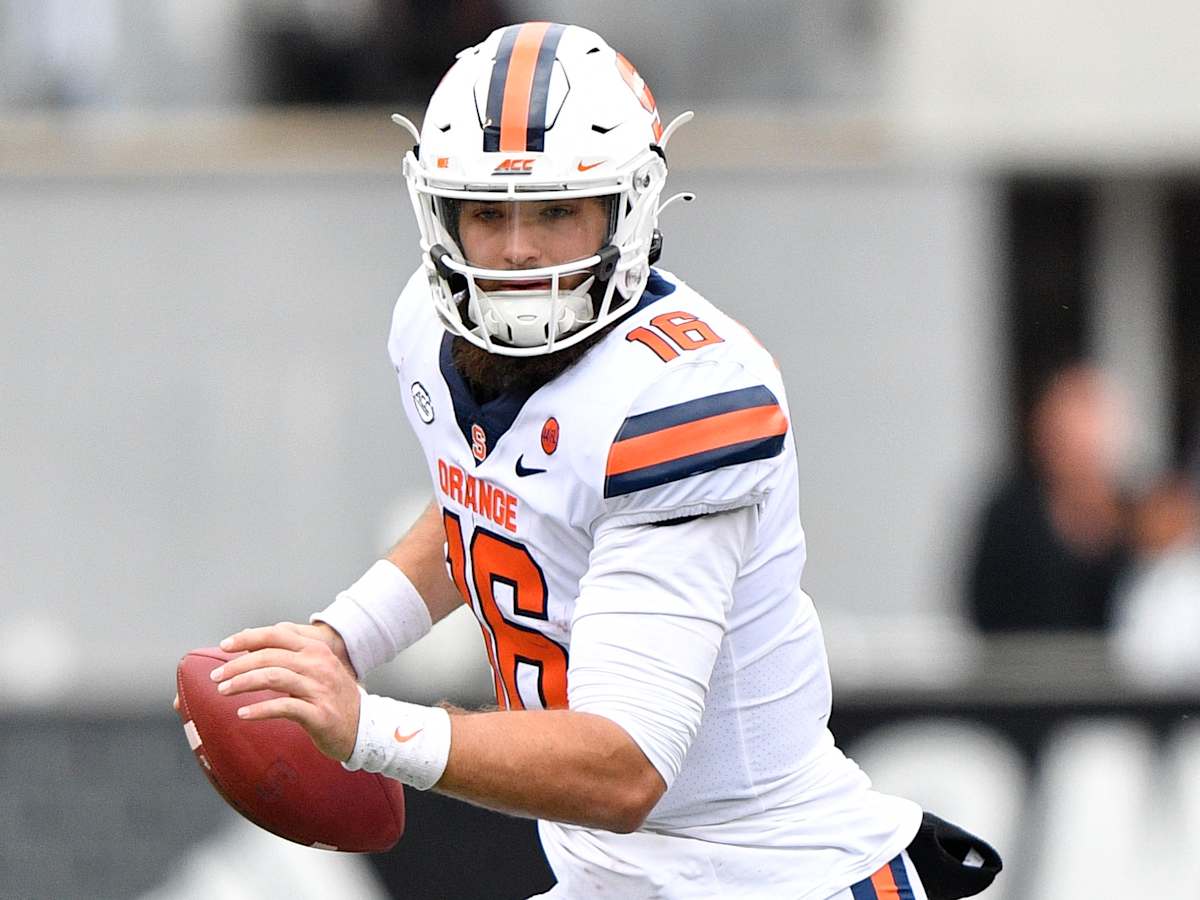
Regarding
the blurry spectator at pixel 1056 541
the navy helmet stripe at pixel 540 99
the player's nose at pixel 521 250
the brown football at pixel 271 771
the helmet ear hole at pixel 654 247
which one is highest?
the navy helmet stripe at pixel 540 99

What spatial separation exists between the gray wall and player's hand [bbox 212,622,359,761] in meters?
6.02

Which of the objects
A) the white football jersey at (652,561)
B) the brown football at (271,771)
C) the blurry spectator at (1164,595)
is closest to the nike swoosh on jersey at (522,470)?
the white football jersey at (652,561)

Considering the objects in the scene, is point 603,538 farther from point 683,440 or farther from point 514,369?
point 514,369

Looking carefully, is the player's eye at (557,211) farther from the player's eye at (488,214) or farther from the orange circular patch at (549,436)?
the orange circular patch at (549,436)

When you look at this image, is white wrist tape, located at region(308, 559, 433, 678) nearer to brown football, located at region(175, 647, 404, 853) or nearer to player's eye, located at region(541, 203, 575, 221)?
brown football, located at region(175, 647, 404, 853)

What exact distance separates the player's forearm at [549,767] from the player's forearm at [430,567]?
80 centimetres

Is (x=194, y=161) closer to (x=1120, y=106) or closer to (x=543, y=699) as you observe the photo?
(x=1120, y=106)

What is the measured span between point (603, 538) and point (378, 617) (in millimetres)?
724

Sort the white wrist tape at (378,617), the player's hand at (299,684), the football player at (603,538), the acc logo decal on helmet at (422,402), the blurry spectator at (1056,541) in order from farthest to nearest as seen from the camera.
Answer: the blurry spectator at (1056,541) < the white wrist tape at (378,617) < the acc logo decal on helmet at (422,402) < the football player at (603,538) < the player's hand at (299,684)

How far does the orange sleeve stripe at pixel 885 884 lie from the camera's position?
335cm

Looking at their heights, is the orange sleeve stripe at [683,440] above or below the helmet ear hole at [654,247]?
below

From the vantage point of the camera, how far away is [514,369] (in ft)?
10.8

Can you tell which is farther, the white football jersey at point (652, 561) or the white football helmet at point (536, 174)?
the white football helmet at point (536, 174)

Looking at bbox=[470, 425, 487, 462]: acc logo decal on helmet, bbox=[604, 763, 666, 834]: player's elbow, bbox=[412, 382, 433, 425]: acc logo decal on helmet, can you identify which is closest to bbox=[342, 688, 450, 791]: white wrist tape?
bbox=[604, 763, 666, 834]: player's elbow
